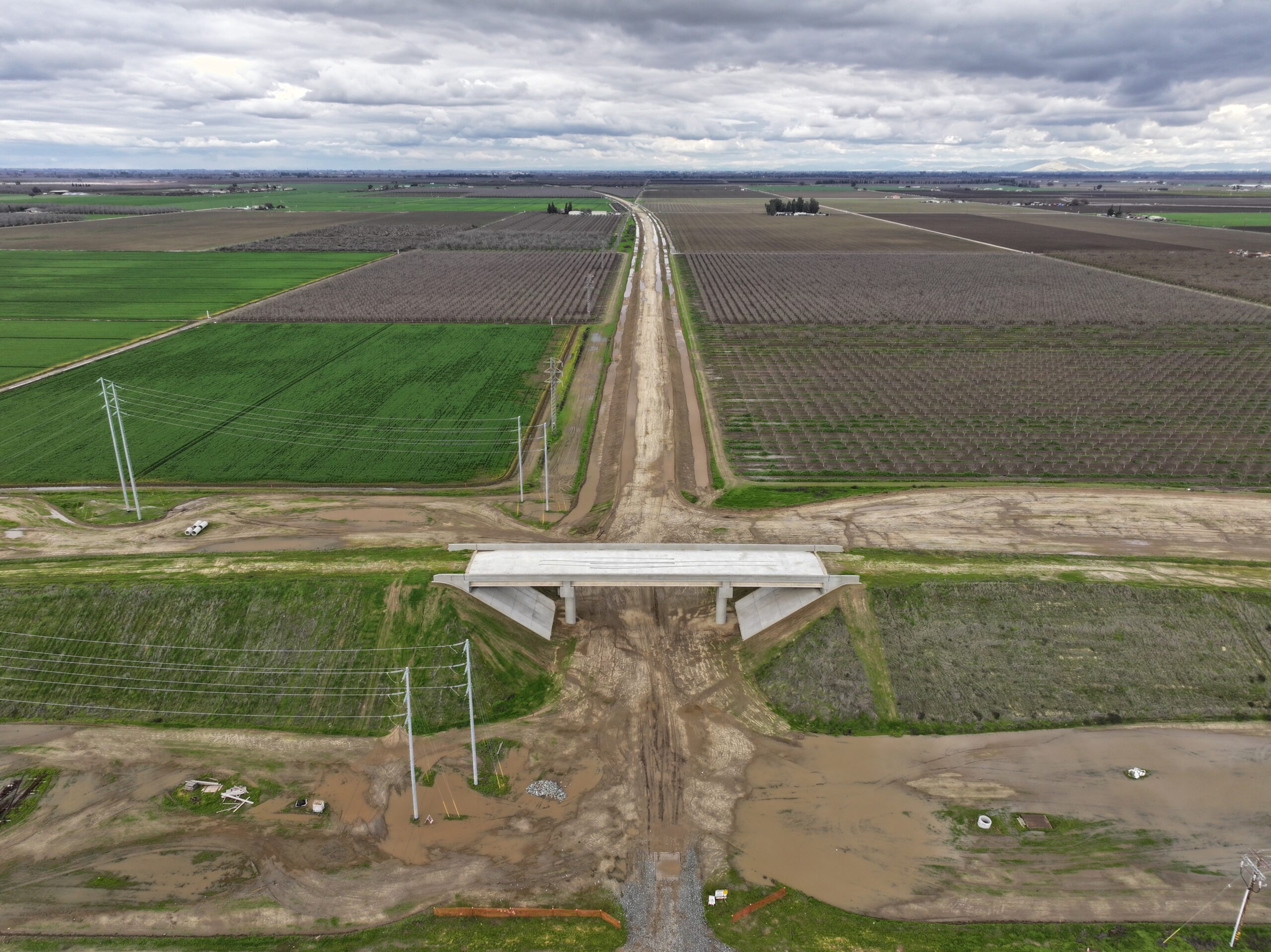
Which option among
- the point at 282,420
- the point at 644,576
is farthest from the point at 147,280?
the point at 644,576

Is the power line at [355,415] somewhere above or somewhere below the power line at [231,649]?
above

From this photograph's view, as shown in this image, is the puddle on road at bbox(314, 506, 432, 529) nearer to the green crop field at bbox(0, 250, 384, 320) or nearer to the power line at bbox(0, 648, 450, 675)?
the power line at bbox(0, 648, 450, 675)

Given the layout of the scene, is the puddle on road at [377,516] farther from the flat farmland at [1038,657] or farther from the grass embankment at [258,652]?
the flat farmland at [1038,657]

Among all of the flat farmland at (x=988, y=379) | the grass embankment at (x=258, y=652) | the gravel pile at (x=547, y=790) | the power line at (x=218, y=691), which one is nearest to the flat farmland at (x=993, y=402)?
the flat farmland at (x=988, y=379)

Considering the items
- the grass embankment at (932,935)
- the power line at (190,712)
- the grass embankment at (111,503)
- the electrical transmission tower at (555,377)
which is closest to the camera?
the grass embankment at (932,935)

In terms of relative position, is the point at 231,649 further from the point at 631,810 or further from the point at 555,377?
the point at 555,377

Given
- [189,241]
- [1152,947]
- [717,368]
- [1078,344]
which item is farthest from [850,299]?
[189,241]

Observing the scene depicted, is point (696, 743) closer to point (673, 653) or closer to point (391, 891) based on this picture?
point (673, 653)
